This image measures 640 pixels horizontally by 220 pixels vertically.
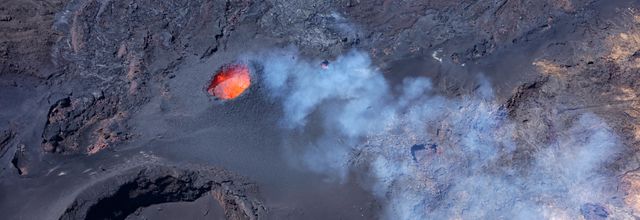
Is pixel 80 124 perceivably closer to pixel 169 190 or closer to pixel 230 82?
pixel 169 190

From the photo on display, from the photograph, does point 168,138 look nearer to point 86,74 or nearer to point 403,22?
point 86,74

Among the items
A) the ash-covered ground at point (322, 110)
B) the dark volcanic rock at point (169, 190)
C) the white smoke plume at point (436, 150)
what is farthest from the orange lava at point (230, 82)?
the dark volcanic rock at point (169, 190)

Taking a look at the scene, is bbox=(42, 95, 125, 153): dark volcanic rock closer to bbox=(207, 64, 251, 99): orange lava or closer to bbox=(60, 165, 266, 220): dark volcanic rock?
bbox=(60, 165, 266, 220): dark volcanic rock

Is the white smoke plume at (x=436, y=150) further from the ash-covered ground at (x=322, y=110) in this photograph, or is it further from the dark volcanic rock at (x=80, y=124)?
the dark volcanic rock at (x=80, y=124)

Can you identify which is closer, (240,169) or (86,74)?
(240,169)

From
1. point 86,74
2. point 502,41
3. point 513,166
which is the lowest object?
point 513,166

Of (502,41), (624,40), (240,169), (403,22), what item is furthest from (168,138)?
(624,40)

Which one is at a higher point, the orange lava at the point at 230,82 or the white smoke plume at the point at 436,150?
the orange lava at the point at 230,82
